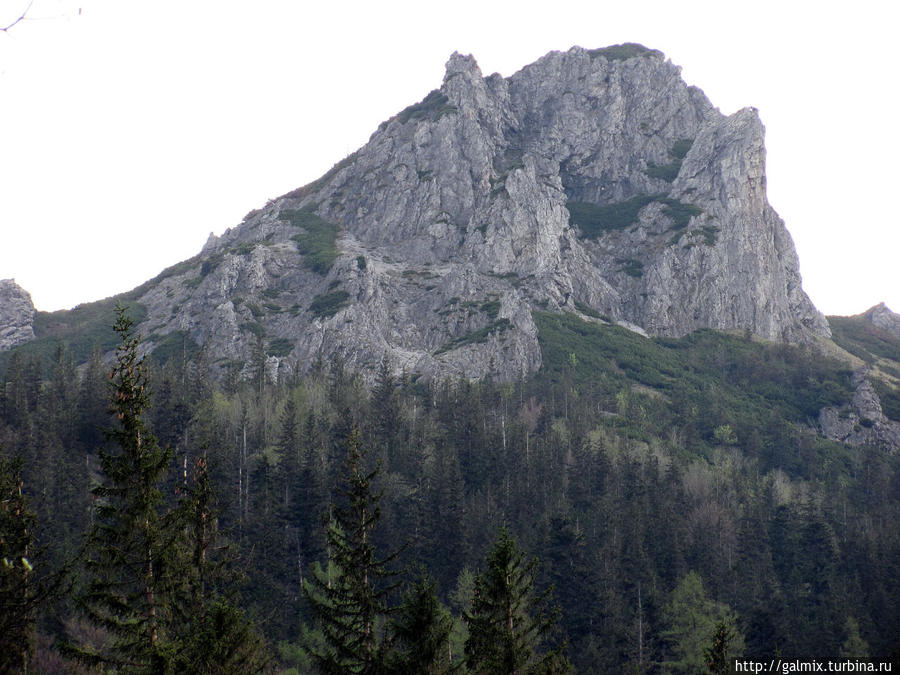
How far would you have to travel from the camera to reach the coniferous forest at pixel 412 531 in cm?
2498

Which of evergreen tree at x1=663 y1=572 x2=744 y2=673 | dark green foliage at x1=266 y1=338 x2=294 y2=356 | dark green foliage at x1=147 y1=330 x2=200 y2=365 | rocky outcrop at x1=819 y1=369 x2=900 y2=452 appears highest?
dark green foliage at x1=147 y1=330 x2=200 y2=365

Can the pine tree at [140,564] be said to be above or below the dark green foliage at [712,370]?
above

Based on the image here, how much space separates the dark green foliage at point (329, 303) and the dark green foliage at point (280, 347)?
32.7ft

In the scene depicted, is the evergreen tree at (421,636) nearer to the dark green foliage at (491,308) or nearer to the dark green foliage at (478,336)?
the dark green foliage at (478,336)

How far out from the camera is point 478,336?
17512cm

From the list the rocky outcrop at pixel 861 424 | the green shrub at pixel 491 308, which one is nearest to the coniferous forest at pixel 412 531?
the rocky outcrop at pixel 861 424

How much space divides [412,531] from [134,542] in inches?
2370

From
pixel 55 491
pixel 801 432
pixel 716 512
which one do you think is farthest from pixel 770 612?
pixel 801 432

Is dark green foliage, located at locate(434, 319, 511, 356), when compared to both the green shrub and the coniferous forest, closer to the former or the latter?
the green shrub

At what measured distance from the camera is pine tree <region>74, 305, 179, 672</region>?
2236 centimetres

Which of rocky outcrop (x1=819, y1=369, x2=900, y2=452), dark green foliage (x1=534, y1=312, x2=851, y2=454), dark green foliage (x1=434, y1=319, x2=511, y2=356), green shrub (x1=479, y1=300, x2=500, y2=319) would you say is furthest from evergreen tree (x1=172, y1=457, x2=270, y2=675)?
rocky outcrop (x1=819, y1=369, x2=900, y2=452)

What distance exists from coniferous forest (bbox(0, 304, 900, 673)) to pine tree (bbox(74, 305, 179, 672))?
83mm

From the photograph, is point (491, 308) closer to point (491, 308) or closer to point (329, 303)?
point (491, 308)

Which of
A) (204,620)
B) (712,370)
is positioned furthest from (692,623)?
(712,370)
